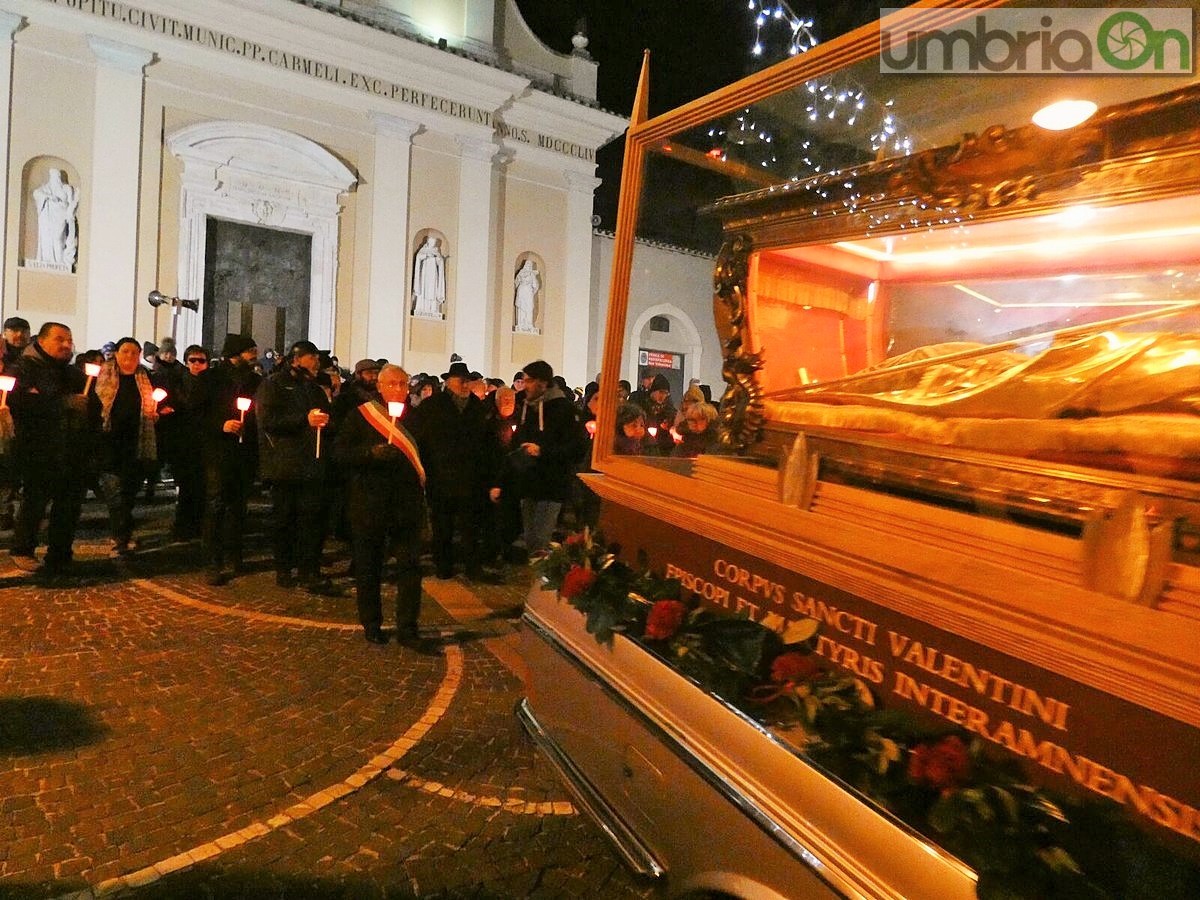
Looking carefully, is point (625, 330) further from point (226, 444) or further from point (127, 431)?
point (127, 431)

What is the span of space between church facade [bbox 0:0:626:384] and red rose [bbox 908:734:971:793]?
14.4 m

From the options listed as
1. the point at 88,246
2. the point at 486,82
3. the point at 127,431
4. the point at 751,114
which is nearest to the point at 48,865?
the point at 751,114

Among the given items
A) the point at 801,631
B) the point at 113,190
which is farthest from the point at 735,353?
the point at 113,190

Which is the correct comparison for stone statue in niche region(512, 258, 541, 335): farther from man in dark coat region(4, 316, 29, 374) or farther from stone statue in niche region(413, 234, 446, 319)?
man in dark coat region(4, 316, 29, 374)

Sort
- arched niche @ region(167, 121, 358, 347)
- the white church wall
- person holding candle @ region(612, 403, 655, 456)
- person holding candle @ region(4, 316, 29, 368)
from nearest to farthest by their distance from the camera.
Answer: the white church wall → person holding candle @ region(612, 403, 655, 456) → person holding candle @ region(4, 316, 29, 368) → arched niche @ region(167, 121, 358, 347)

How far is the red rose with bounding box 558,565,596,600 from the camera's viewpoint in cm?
276

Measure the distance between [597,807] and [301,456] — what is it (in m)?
4.19

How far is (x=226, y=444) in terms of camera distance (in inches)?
243

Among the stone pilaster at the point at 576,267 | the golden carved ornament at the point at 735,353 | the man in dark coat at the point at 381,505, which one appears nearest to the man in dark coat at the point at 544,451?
the man in dark coat at the point at 381,505

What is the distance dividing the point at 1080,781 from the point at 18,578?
6.74 metres

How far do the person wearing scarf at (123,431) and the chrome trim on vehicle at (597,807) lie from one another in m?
5.06

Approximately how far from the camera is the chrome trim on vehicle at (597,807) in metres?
2.20

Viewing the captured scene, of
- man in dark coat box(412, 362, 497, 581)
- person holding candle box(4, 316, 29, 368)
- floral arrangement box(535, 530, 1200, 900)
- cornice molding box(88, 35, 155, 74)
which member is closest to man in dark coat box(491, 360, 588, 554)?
man in dark coat box(412, 362, 497, 581)

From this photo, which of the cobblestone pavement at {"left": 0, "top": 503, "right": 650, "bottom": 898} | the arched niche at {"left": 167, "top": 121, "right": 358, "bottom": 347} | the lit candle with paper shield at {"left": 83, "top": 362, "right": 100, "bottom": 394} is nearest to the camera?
the cobblestone pavement at {"left": 0, "top": 503, "right": 650, "bottom": 898}
